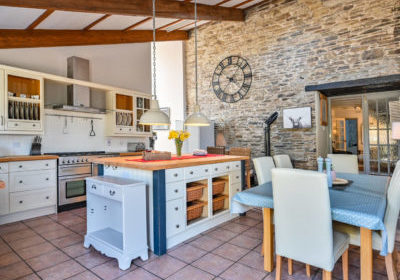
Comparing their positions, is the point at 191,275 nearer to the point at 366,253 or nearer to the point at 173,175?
the point at 173,175

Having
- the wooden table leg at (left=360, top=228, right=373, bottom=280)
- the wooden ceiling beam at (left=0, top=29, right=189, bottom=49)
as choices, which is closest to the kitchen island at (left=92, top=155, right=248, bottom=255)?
the wooden table leg at (left=360, top=228, right=373, bottom=280)

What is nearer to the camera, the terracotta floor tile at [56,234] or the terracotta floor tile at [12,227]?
the terracotta floor tile at [56,234]

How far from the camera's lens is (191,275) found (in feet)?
7.29

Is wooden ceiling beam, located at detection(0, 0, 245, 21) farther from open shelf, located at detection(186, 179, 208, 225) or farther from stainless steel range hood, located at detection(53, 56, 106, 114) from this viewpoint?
open shelf, located at detection(186, 179, 208, 225)

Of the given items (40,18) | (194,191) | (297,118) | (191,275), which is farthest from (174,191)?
(297,118)

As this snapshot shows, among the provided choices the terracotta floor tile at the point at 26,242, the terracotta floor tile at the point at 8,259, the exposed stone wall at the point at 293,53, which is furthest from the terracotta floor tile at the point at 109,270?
the exposed stone wall at the point at 293,53

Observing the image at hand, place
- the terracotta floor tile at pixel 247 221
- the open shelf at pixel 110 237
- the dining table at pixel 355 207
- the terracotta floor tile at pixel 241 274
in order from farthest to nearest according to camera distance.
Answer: the terracotta floor tile at pixel 247 221
the open shelf at pixel 110 237
the terracotta floor tile at pixel 241 274
the dining table at pixel 355 207

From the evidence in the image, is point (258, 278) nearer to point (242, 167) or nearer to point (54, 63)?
point (242, 167)

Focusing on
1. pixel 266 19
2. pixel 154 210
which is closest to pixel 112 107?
pixel 154 210

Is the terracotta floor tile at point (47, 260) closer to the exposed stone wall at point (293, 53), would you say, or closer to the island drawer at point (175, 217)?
the island drawer at point (175, 217)

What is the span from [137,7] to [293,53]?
3646mm

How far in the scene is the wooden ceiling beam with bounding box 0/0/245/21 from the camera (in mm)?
3409

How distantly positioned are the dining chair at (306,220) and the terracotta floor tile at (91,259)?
5.64ft

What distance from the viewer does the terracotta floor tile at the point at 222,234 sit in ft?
9.95
